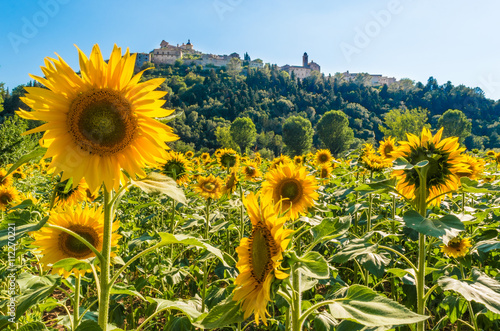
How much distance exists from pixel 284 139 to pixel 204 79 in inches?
1413

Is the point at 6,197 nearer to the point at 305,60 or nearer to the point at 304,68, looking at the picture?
the point at 304,68

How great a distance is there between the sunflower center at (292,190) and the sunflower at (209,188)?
117cm

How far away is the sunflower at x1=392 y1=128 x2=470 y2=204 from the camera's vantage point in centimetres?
167

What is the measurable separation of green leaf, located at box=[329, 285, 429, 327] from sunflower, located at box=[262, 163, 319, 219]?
1.40 meters

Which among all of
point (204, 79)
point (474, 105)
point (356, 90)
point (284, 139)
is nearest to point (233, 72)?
point (204, 79)

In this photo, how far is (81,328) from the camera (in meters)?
1.04

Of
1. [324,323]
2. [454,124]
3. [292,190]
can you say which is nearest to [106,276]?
[324,323]

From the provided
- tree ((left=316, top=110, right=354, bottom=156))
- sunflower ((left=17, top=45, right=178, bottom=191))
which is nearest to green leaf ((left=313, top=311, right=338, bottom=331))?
sunflower ((left=17, top=45, right=178, bottom=191))

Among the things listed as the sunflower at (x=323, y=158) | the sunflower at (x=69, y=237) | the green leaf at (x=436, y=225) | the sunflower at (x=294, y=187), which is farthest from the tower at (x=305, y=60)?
the green leaf at (x=436, y=225)

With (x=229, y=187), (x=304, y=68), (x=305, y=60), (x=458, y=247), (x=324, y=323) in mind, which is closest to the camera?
(x=324, y=323)

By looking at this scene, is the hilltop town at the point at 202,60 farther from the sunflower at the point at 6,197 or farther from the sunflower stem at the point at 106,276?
the sunflower stem at the point at 106,276

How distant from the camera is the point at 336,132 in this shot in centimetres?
5569

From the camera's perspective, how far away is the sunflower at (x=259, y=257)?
93 cm

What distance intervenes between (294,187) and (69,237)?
1.61m
